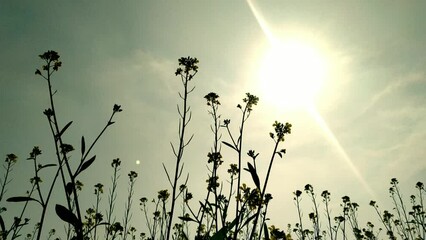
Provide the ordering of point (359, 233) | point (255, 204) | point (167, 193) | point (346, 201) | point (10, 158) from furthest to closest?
point (346, 201), point (359, 233), point (10, 158), point (167, 193), point (255, 204)

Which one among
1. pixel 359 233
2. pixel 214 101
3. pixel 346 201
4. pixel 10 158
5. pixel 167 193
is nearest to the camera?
pixel 214 101

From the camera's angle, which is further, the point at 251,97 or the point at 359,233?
the point at 359,233

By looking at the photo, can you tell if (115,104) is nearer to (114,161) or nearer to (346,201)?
(114,161)

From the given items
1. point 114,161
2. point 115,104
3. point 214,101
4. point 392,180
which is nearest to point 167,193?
point 114,161

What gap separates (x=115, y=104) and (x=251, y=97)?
451 centimetres

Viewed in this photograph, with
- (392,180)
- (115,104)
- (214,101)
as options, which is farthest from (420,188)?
(115,104)

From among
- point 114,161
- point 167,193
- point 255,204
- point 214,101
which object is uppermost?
point 114,161

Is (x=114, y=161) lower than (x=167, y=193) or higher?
higher

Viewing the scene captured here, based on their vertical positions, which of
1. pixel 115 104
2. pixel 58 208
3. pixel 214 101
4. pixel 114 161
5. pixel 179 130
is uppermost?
pixel 114 161

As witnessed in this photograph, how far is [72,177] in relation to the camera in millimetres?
1172

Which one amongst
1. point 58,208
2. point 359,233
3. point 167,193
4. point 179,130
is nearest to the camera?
point 58,208

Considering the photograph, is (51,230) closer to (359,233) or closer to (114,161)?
(114,161)

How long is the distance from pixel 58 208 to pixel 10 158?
39.0 feet

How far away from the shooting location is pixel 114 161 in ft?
35.2
